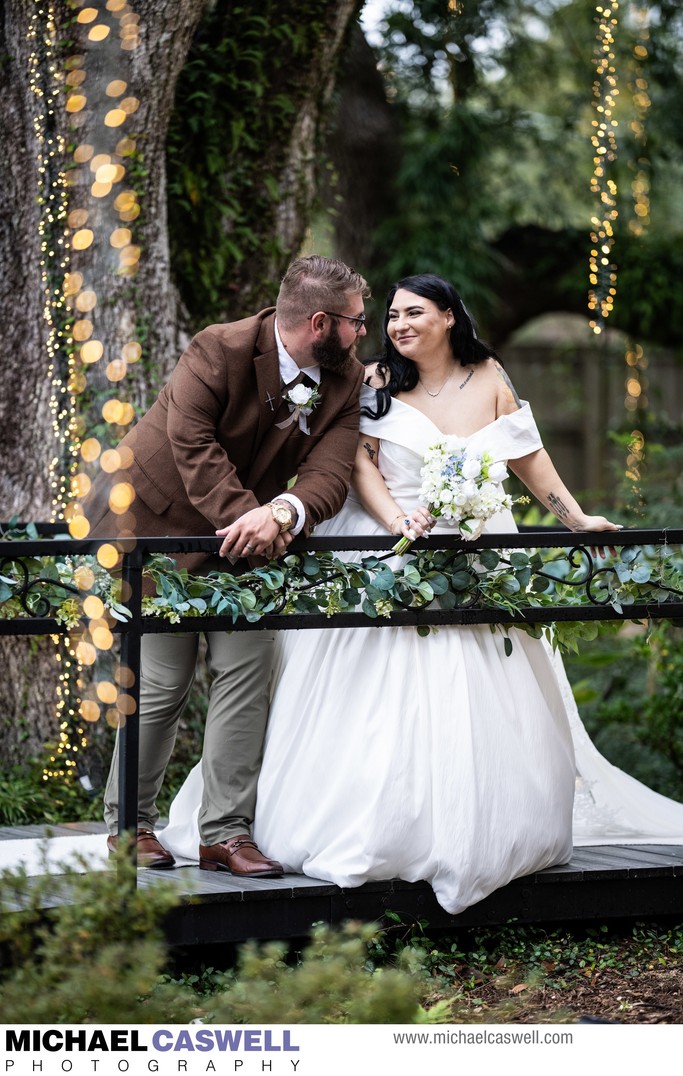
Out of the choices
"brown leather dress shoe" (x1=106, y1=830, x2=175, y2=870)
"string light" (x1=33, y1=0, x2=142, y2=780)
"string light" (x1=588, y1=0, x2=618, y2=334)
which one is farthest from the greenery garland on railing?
"string light" (x1=588, y1=0, x2=618, y2=334)

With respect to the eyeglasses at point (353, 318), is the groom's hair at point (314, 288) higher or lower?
higher

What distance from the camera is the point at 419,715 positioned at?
379cm

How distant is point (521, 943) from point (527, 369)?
11388mm

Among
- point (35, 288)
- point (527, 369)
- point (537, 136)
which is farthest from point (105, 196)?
point (527, 369)

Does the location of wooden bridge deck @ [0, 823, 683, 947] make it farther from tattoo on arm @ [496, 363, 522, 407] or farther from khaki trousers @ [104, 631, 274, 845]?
tattoo on arm @ [496, 363, 522, 407]

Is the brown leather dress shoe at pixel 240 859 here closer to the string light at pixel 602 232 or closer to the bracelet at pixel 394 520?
the bracelet at pixel 394 520

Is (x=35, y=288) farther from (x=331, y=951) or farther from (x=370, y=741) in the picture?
(x=331, y=951)

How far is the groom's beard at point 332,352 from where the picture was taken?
3.79 m

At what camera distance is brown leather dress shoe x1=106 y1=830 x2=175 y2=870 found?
150 inches

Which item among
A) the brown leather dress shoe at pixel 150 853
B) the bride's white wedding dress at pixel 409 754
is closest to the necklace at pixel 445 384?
the bride's white wedding dress at pixel 409 754

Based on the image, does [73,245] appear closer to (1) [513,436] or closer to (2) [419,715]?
(1) [513,436]

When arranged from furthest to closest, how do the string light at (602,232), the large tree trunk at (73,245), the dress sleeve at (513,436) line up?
the string light at (602,232) < the large tree trunk at (73,245) < the dress sleeve at (513,436)

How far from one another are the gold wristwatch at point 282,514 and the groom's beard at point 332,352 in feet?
1.68

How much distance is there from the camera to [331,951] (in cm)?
308
